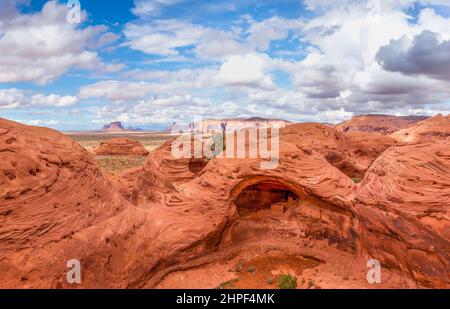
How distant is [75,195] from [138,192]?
4.45 m

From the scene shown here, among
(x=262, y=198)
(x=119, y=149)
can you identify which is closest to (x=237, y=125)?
(x=119, y=149)

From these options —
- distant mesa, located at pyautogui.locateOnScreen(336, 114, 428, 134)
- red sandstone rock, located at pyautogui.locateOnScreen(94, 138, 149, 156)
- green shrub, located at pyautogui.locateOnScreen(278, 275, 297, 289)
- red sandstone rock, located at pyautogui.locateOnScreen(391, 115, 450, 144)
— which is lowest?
green shrub, located at pyautogui.locateOnScreen(278, 275, 297, 289)


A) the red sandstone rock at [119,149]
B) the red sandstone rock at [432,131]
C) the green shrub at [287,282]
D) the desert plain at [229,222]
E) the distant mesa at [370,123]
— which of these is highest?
the distant mesa at [370,123]

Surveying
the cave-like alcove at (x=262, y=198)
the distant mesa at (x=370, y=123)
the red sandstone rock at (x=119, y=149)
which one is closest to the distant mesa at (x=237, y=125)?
the cave-like alcove at (x=262, y=198)

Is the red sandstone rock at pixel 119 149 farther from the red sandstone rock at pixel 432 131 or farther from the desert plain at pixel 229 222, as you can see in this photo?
the desert plain at pixel 229 222

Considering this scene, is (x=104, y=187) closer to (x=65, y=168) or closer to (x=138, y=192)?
(x=65, y=168)

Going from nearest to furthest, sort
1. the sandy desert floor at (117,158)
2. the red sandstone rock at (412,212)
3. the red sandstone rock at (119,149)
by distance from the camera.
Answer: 1. the red sandstone rock at (412,212)
2. the sandy desert floor at (117,158)
3. the red sandstone rock at (119,149)

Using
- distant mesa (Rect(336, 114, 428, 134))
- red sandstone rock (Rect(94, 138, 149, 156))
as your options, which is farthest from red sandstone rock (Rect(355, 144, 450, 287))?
distant mesa (Rect(336, 114, 428, 134))

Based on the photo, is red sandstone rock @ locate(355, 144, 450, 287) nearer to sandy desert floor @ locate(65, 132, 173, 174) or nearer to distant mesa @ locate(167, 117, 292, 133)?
distant mesa @ locate(167, 117, 292, 133)

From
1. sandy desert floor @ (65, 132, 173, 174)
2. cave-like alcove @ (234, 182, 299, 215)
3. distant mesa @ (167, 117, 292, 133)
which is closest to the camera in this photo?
cave-like alcove @ (234, 182, 299, 215)

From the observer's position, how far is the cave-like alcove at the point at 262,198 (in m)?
9.24

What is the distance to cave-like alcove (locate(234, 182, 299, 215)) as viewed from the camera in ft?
30.3

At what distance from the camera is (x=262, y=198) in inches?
372
